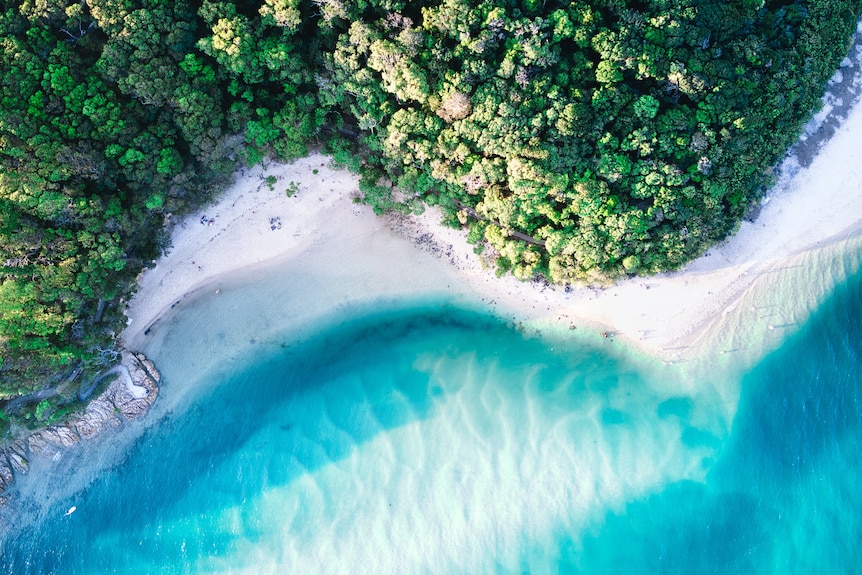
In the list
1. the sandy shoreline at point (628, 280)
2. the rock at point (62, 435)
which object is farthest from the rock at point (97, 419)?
the sandy shoreline at point (628, 280)

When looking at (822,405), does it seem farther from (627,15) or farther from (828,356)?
(627,15)

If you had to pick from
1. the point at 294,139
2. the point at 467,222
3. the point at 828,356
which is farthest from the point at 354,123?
the point at 828,356

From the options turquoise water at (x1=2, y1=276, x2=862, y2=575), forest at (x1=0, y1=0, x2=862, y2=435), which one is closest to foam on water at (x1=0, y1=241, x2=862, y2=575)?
turquoise water at (x1=2, y1=276, x2=862, y2=575)

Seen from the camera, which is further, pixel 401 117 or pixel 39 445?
pixel 39 445

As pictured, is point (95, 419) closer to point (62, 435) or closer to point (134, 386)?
point (62, 435)

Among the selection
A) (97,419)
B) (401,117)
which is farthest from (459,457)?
(97,419)

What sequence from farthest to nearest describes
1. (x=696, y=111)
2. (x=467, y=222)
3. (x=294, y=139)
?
1. (x=467, y=222)
2. (x=294, y=139)
3. (x=696, y=111)

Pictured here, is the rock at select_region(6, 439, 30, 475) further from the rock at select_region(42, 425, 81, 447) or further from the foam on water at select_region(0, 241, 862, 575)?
the foam on water at select_region(0, 241, 862, 575)
